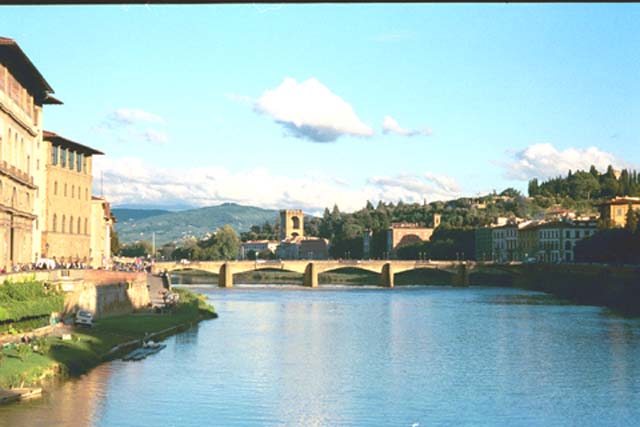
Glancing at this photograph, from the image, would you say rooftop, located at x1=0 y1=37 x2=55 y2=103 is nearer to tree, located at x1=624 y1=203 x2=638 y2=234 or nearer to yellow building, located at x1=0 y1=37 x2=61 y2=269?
yellow building, located at x1=0 y1=37 x2=61 y2=269

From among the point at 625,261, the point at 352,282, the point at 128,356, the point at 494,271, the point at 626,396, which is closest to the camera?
the point at 626,396

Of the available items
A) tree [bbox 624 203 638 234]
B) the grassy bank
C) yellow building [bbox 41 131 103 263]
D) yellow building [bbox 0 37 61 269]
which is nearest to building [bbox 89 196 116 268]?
yellow building [bbox 41 131 103 263]

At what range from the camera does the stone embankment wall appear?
4291 cm

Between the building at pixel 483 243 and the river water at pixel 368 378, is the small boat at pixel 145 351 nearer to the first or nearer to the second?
the river water at pixel 368 378

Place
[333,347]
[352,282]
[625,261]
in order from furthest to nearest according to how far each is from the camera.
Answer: [352,282] → [625,261] → [333,347]

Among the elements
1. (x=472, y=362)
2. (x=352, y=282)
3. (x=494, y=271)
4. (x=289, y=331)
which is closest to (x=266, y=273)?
(x=352, y=282)

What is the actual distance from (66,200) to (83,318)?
823 inches

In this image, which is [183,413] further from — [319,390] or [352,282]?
[352,282]

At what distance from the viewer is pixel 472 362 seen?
39.9 m

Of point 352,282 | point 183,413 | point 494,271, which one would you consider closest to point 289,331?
point 183,413

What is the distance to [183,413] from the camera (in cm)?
2670

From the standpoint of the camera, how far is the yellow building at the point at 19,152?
139 ft

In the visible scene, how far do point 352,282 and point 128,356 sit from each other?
104 m

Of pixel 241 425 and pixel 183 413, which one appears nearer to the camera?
pixel 241 425
